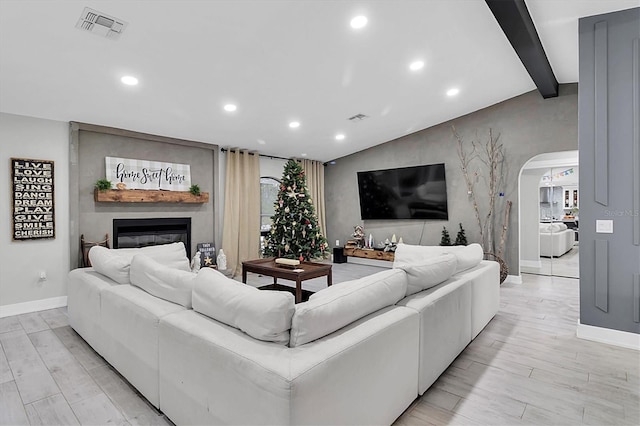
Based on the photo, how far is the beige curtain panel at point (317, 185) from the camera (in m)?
7.77

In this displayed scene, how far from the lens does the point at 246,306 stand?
152cm

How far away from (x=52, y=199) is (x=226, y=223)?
255 centimetres

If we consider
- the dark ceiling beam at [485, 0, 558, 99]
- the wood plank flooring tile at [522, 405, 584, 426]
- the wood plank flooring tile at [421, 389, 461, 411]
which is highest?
the dark ceiling beam at [485, 0, 558, 99]

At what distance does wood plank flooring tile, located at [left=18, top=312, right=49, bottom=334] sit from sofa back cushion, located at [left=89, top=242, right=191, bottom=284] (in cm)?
100

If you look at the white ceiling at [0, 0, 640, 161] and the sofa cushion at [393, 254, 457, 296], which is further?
the white ceiling at [0, 0, 640, 161]

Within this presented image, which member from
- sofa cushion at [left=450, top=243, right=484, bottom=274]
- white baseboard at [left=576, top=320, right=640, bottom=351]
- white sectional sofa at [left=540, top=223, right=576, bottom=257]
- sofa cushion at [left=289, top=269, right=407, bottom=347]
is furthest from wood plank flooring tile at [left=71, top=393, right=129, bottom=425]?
white sectional sofa at [left=540, top=223, right=576, bottom=257]

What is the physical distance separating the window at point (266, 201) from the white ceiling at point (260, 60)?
1.97m

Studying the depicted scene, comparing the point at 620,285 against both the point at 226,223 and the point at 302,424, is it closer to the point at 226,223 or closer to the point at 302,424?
the point at 302,424

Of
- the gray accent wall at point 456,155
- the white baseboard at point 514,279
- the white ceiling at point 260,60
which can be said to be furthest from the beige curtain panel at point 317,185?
the white baseboard at point 514,279

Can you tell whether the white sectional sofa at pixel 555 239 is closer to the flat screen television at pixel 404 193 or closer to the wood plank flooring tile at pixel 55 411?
the flat screen television at pixel 404 193

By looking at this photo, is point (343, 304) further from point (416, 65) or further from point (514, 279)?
point (514, 279)

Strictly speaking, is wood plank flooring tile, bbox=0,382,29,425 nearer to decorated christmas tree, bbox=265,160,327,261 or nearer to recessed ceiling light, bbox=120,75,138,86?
recessed ceiling light, bbox=120,75,138,86

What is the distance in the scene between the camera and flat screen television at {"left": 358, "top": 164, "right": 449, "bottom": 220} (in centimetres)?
620

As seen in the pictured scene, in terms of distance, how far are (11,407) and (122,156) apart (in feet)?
11.7
